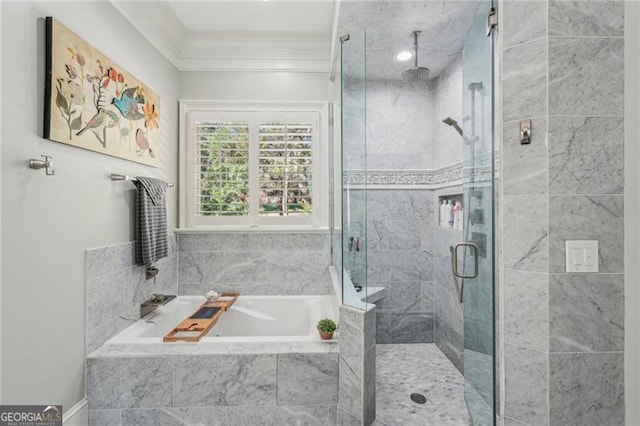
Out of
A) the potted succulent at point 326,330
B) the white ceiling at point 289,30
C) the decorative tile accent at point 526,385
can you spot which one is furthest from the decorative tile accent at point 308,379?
the white ceiling at point 289,30

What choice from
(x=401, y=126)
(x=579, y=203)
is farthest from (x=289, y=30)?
(x=579, y=203)

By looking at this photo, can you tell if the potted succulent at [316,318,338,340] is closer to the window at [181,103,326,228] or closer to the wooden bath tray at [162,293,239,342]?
the wooden bath tray at [162,293,239,342]

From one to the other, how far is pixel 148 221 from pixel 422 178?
7.53 ft

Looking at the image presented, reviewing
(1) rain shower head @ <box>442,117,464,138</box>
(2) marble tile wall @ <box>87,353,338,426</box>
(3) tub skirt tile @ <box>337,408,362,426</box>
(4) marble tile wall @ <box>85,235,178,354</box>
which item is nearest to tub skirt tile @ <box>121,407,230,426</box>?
(2) marble tile wall @ <box>87,353,338,426</box>

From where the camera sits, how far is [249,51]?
8.62 ft

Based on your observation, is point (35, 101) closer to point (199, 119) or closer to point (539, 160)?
point (199, 119)

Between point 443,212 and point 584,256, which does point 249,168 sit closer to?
point 443,212

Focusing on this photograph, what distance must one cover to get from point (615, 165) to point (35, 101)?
2418mm

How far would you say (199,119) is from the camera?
2.68m

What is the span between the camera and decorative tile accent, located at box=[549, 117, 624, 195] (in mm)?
1104

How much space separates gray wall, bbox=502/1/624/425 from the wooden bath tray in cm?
177

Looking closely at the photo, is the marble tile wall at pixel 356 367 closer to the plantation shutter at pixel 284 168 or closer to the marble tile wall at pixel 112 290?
the plantation shutter at pixel 284 168

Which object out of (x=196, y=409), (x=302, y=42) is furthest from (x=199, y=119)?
(x=196, y=409)

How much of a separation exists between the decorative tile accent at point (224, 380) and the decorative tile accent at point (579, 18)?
1984mm
